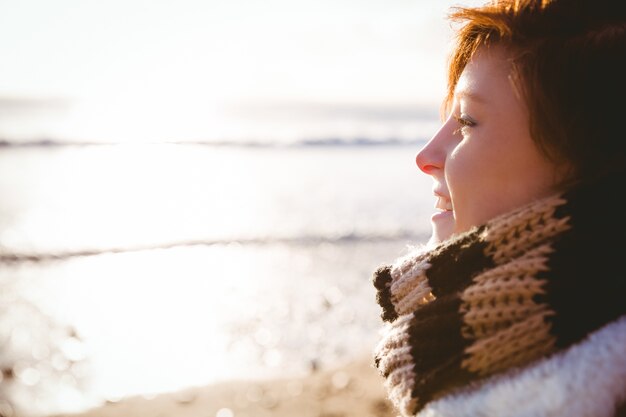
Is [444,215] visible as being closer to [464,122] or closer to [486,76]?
[464,122]

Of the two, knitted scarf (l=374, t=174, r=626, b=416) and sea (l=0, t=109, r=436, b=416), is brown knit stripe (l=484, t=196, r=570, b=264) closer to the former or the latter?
knitted scarf (l=374, t=174, r=626, b=416)

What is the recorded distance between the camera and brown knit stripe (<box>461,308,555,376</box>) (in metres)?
1.13

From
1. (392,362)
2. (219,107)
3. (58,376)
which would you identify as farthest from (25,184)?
(219,107)

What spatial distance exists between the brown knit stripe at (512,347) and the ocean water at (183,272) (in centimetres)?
341

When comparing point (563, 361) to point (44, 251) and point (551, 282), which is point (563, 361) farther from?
point (44, 251)

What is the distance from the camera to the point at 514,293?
1155 millimetres

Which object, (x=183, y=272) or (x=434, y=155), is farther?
(x=183, y=272)

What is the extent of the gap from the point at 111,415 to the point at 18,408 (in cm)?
62

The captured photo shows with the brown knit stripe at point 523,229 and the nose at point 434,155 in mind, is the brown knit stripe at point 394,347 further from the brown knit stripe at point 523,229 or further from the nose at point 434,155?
the nose at point 434,155

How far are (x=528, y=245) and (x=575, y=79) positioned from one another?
337 mm

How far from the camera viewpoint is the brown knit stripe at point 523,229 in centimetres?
116

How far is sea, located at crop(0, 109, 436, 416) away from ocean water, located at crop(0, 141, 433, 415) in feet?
0.05

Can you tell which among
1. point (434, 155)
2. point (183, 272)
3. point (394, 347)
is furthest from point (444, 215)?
point (183, 272)

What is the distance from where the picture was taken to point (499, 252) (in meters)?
1.20
